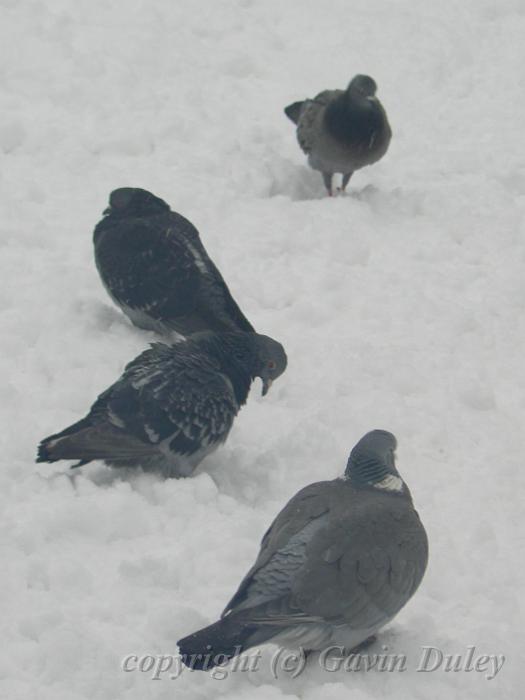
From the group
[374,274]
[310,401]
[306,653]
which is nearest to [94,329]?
[310,401]

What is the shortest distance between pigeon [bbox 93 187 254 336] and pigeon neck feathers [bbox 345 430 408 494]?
5.90 ft

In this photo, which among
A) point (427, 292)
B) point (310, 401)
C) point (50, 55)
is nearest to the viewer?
point (310, 401)

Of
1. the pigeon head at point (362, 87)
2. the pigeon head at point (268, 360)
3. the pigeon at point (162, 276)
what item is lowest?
the pigeon head at point (268, 360)

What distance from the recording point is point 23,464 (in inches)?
213

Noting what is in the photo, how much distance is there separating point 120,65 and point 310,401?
14.9ft

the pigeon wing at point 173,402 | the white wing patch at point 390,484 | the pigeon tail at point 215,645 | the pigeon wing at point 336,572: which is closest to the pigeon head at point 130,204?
the pigeon wing at point 173,402

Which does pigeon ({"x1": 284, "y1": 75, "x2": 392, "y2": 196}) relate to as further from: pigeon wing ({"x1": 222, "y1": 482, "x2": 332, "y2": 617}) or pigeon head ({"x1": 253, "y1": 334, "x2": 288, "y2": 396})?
pigeon wing ({"x1": 222, "y1": 482, "x2": 332, "y2": 617})

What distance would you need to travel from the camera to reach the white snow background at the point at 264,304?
461cm

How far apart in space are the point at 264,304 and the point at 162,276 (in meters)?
0.81

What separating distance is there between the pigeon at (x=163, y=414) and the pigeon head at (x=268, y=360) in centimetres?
15

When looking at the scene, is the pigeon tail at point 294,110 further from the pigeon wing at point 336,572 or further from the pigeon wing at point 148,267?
the pigeon wing at point 336,572

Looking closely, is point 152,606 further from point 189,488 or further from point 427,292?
point 427,292

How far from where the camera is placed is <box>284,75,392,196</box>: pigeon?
919 cm

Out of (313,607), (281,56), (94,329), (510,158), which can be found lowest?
(313,607)
